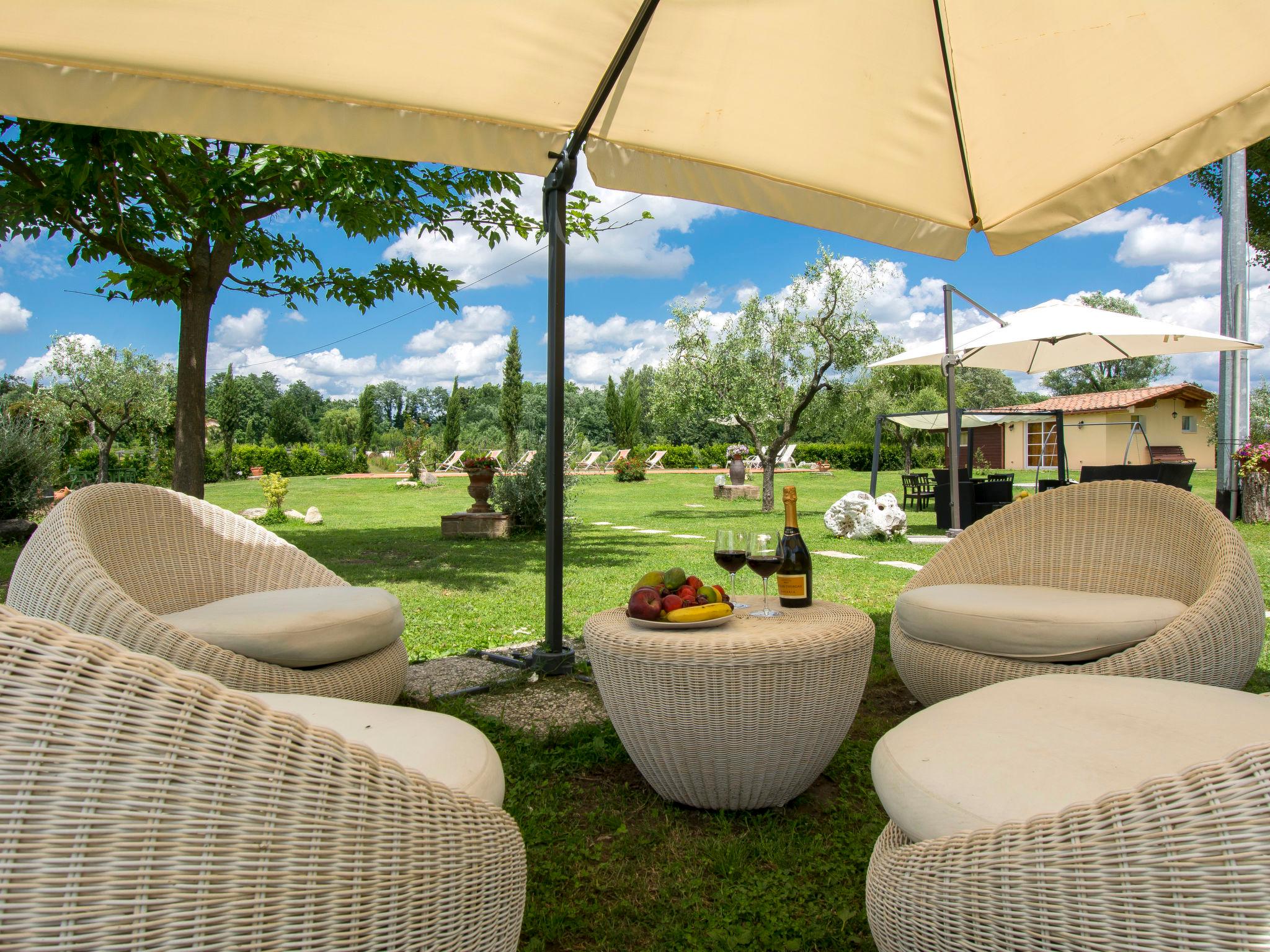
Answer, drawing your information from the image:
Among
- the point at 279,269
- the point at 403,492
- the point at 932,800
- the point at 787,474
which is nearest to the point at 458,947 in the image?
the point at 932,800

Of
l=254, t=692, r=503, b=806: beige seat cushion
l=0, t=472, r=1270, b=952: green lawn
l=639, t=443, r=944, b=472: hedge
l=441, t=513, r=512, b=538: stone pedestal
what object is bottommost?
l=0, t=472, r=1270, b=952: green lawn

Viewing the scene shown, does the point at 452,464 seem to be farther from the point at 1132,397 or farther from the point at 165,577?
the point at 165,577

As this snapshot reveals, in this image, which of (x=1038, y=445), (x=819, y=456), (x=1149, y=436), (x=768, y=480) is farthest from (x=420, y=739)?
(x=1149, y=436)

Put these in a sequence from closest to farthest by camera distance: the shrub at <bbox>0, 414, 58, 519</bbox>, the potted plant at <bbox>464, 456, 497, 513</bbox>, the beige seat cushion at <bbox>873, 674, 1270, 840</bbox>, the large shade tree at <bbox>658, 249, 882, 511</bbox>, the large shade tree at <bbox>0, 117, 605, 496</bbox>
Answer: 1. the beige seat cushion at <bbox>873, 674, 1270, 840</bbox>
2. the large shade tree at <bbox>0, 117, 605, 496</bbox>
3. the shrub at <bbox>0, 414, 58, 519</bbox>
4. the potted plant at <bbox>464, 456, 497, 513</bbox>
5. the large shade tree at <bbox>658, 249, 882, 511</bbox>

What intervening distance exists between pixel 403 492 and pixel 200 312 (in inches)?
445

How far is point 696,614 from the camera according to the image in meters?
2.01

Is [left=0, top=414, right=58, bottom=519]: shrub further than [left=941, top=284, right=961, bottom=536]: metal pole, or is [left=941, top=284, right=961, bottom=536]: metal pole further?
[left=0, top=414, right=58, bottom=519]: shrub

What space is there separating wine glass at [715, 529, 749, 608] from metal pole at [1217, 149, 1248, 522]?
27.8 feet

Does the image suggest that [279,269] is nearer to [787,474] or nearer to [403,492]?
[403,492]

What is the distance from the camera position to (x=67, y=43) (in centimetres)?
216

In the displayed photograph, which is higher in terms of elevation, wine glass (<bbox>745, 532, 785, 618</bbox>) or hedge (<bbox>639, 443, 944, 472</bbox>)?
hedge (<bbox>639, 443, 944, 472</bbox>)

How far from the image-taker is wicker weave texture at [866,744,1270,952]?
0.86m

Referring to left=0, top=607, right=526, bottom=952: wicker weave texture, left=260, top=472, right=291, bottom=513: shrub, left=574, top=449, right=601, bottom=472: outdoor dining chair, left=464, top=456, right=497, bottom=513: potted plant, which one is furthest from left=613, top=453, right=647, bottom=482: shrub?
left=0, top=607, right=526, bottom=952: wicker weave texture

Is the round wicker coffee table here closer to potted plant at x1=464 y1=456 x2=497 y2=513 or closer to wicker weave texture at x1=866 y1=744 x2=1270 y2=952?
wicker weave texture at x1=866 y1=744 x2=1270 y2=952
